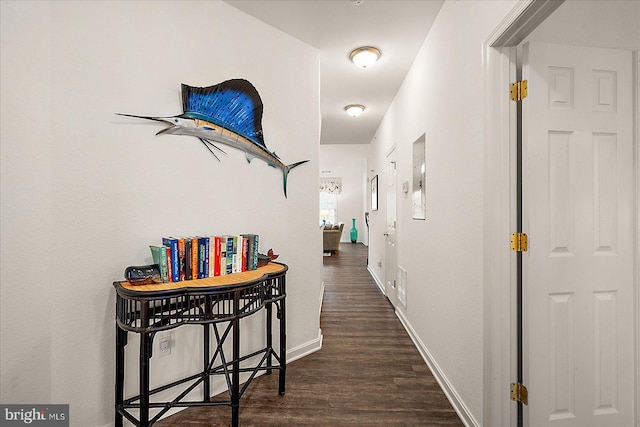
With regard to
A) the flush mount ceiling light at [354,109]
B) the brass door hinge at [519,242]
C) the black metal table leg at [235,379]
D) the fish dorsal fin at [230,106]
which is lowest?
the black metal table leg at [235,379]

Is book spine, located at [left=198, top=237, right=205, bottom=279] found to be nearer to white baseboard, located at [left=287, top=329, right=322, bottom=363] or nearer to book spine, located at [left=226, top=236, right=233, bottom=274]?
book spine, located at [left=226, top=236, right=233, bottom=274]

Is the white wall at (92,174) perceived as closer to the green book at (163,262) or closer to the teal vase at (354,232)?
the green book at (163,262)

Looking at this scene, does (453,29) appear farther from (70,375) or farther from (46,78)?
(70,375)

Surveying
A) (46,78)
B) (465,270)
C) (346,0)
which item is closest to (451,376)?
(465,270)

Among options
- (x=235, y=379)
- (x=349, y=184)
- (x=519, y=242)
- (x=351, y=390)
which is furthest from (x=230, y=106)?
(x=349, y=184)

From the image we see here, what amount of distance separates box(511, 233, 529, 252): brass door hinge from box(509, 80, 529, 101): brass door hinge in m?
0.65

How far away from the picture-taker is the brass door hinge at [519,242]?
1.38 metres

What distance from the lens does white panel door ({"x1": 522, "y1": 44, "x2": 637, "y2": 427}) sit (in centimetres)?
139

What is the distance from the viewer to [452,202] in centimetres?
194

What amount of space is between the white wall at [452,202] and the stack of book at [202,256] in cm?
132

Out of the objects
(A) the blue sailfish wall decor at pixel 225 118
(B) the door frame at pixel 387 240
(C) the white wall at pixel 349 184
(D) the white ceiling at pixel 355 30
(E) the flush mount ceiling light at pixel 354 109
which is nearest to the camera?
(A) the blue sailfish wall decor at pixel 225 118

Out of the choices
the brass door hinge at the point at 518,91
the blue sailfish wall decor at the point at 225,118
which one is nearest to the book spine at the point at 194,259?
the blue sailfish wall decor at the point at 225,118

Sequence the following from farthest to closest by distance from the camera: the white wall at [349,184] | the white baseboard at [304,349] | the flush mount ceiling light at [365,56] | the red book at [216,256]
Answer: the white wall at [349,184]
the flush mount ceiling light at [365,56]
the white baseboard at [304,349]
the red book at [216,256]

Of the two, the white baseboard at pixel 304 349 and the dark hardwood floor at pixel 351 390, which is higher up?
the white baseboard at pixel 304 349
